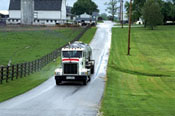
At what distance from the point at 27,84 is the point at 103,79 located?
7.63m

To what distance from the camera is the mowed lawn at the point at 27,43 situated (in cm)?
5453

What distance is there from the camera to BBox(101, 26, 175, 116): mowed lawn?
19266 millimetres

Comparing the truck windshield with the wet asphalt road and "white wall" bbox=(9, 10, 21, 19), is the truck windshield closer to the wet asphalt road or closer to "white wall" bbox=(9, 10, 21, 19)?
the wet asphalt road

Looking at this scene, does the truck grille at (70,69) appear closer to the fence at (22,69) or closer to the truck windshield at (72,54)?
the truck windshield at (72,54)

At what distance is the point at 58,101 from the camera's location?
21859 mm

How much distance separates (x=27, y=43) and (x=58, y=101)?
53590mm

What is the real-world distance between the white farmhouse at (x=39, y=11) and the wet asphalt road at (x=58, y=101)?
107m

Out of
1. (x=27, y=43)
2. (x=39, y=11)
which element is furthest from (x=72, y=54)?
(x=39, y=11)

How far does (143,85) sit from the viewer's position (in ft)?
A: 107

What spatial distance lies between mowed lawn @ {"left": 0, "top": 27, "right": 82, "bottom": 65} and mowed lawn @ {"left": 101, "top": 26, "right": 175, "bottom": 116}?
11.2 metres

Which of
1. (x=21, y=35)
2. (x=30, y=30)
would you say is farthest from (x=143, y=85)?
(x=30, y=30)

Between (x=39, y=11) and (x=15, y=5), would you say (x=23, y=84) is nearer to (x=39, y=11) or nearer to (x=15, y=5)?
(x=39, y=11)

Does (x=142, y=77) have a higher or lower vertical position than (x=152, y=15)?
lower

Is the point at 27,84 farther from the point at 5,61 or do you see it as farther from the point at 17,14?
the point at 17,14
